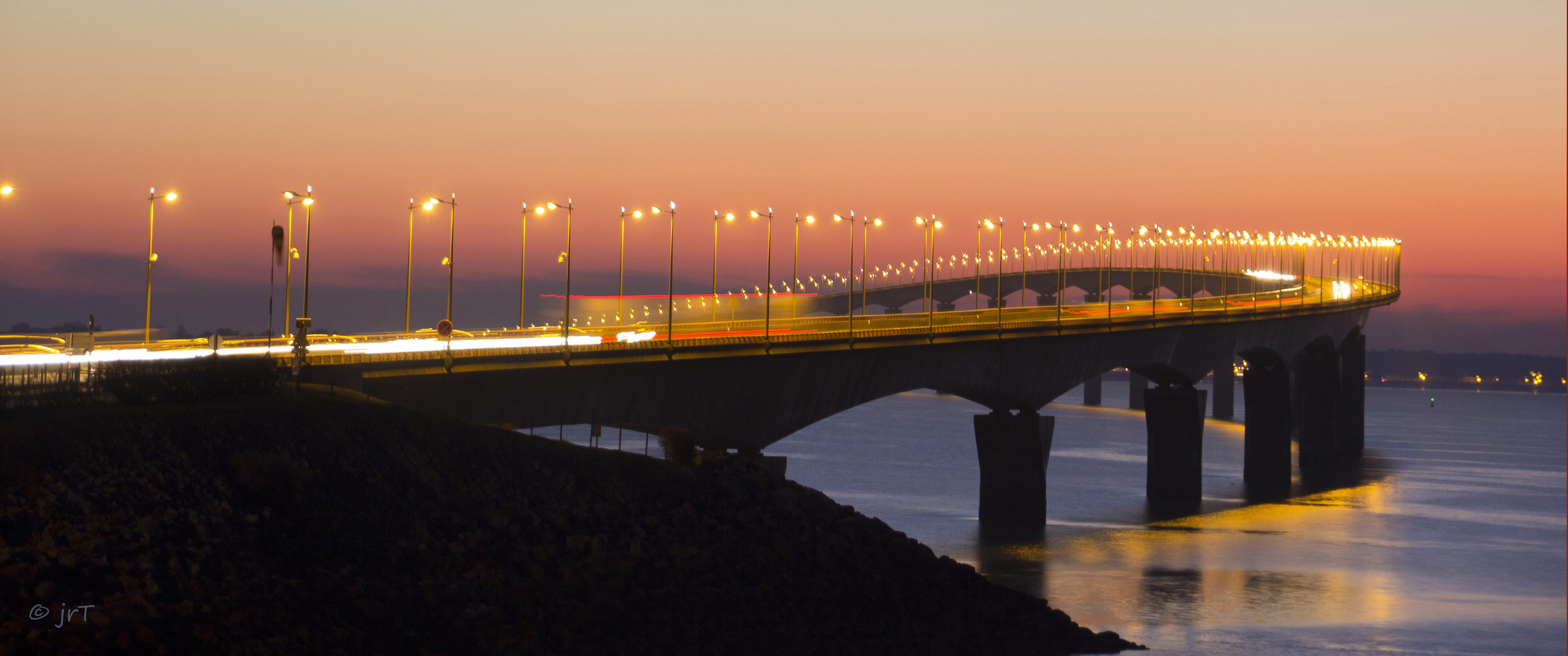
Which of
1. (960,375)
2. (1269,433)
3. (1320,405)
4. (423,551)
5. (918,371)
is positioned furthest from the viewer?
(1320,405)

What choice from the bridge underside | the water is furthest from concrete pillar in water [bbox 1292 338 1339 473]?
the bridge underside

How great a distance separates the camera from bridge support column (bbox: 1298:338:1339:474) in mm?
123812

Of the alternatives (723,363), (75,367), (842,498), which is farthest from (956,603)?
(842,498)

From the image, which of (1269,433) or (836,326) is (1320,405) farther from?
(836,326)

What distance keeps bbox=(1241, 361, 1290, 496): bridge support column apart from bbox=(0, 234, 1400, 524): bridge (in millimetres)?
141

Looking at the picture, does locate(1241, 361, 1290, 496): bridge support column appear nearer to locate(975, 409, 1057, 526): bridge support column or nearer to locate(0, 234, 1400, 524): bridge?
locate(0, 234, 1400, 524): bridge

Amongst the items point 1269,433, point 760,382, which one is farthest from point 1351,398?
point 760,382

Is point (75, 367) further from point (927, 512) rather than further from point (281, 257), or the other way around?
point (927, 512)

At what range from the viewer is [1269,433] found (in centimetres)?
10575

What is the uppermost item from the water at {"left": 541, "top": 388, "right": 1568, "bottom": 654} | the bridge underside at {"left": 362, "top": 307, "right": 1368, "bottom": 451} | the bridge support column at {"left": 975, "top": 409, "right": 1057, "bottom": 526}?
the bridge underside at {"left": 362, "top": 307, "right": 1368, "bottom": 451}

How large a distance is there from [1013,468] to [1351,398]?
67355 millimetres

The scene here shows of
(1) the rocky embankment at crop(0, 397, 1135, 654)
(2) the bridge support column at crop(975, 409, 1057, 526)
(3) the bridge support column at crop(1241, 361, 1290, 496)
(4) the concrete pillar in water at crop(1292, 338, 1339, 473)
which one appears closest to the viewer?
(1) the rocky embankment at crop(0, 397, 1135, 654)

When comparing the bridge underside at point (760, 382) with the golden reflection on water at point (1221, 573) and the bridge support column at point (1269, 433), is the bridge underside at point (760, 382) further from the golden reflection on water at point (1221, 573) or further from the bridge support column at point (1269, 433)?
the bridge support column at point (1269, 433)

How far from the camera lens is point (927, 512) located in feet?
260
